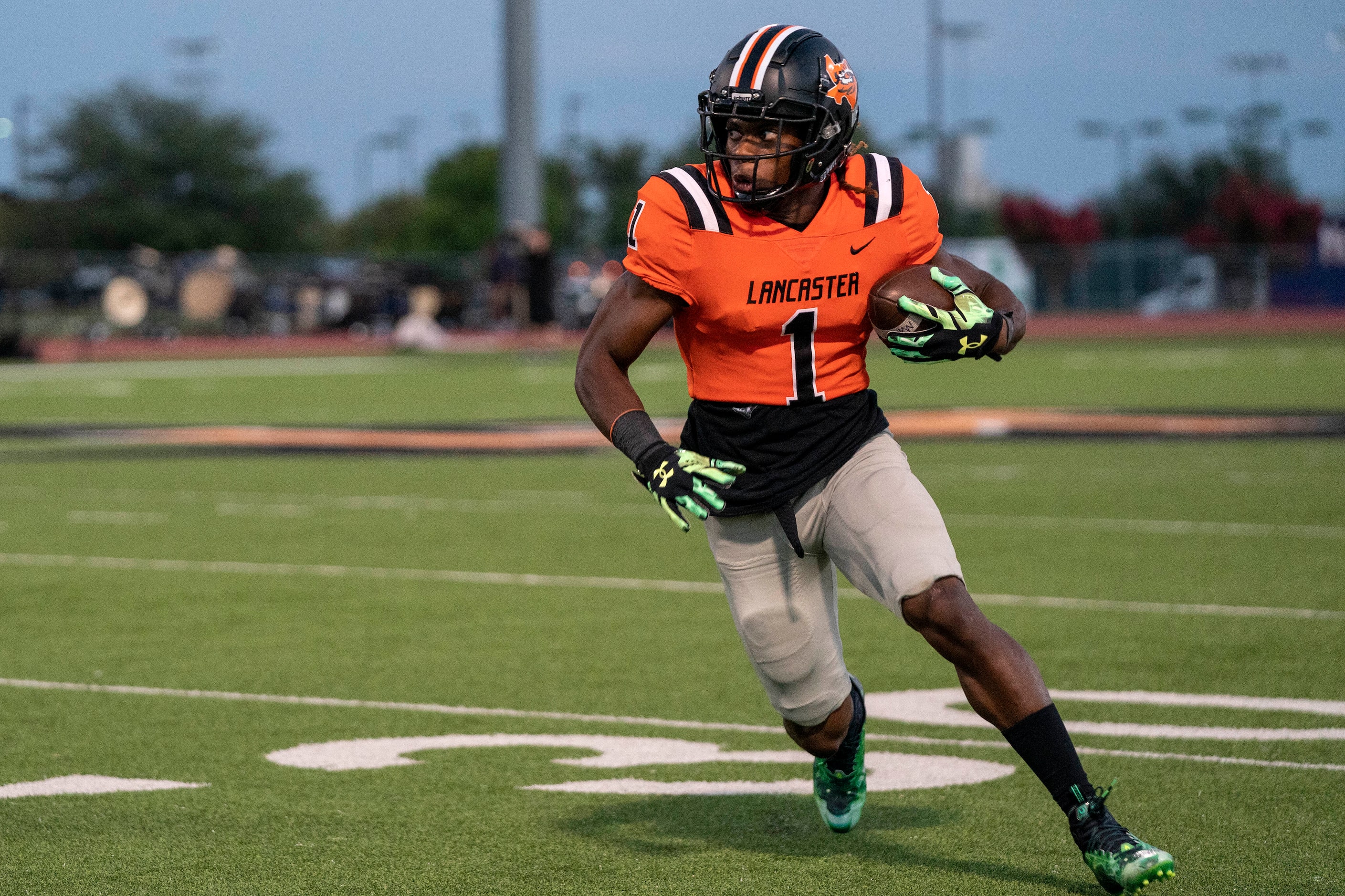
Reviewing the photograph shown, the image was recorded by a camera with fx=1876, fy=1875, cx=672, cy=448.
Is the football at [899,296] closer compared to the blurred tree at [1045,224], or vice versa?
the football at [899,296]

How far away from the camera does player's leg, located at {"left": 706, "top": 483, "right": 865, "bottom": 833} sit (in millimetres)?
4562

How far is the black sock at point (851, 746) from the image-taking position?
466 cm

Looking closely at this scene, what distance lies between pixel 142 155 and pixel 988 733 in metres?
64.5

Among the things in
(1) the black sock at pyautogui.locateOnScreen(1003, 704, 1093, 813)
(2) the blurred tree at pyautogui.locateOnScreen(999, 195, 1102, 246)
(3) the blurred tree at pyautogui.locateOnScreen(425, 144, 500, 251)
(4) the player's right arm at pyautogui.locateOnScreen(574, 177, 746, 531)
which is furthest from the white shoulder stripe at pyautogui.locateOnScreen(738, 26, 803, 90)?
(3) the blurred tree at pyautogui.locateOnScreen(425, 144, 500, 251)

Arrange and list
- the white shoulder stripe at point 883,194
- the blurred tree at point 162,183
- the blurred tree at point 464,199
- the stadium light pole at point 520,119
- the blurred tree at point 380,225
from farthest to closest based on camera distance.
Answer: the blurred tree at point 380,225 → the blurred tree at point 464,199 → the blurred tree at point 162,183 → the stadium light pole at point 520,119 → the white shoulder stripe at point 883,194

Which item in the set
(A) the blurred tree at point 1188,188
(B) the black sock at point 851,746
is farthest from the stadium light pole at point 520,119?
(A) the blurred tree at point 1188,188

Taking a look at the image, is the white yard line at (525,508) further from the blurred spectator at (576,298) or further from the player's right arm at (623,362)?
the blurred spectator at (576,298)

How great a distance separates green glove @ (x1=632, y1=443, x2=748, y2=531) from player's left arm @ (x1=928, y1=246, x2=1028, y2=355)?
705 mm

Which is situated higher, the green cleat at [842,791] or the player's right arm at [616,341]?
the player's right arm at [616,341]

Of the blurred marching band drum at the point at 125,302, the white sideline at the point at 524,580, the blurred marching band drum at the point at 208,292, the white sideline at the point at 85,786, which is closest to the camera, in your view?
the white sideline at the point at 85,786

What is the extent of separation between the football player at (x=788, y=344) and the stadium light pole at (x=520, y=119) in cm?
2981

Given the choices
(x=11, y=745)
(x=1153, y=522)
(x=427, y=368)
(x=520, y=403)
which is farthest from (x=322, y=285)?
(x=11, y=745)

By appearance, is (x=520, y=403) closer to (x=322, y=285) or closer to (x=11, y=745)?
(x=11, y=745)

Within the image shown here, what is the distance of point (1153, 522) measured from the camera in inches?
416
